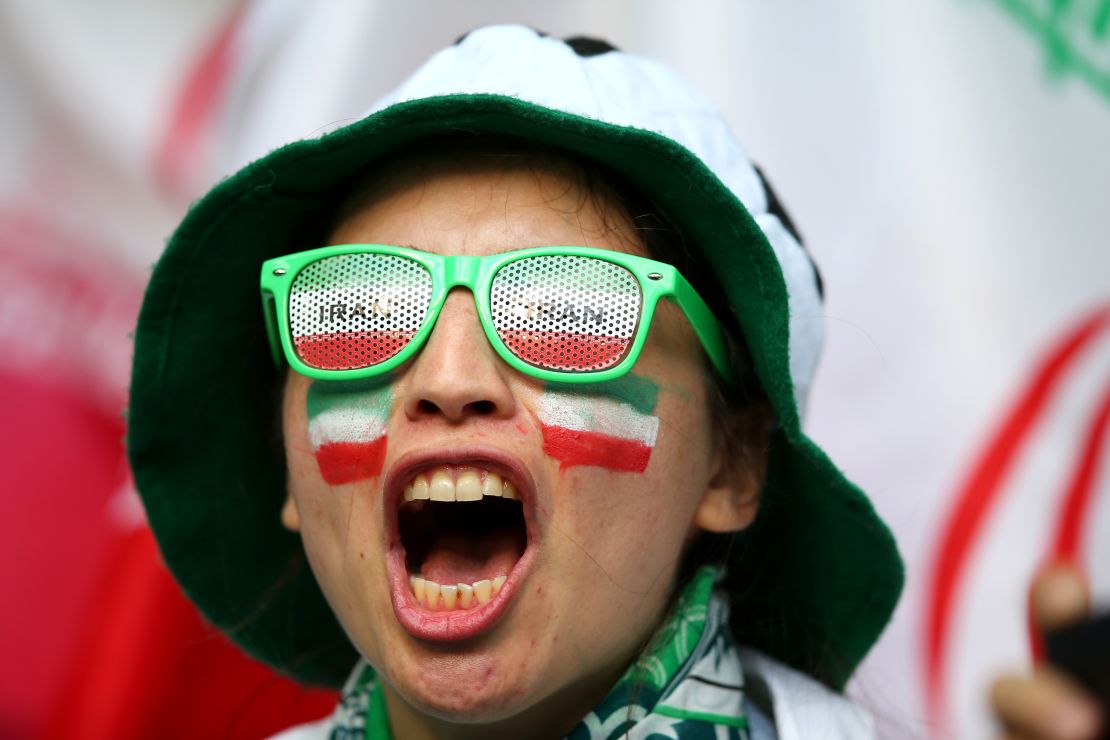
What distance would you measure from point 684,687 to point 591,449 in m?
0.33

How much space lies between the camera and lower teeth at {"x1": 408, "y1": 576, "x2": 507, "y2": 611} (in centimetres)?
136

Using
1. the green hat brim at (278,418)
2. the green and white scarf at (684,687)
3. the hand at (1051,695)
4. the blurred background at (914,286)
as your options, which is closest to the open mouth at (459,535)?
the green and white scarf at (684,687)

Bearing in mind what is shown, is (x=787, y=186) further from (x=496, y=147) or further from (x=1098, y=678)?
(x=1098, y=678)

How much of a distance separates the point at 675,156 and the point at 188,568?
36.8 inches

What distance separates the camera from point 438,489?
4.39 feet

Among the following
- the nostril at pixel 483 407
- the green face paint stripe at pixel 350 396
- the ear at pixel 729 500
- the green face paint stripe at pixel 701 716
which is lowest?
the green face paint stripe at pixel 701 716

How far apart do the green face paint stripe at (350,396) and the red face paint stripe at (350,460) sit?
40mm

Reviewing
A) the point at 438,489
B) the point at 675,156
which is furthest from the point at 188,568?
the point at 675,156

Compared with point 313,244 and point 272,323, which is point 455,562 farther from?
point 313,244

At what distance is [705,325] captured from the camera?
1.48m

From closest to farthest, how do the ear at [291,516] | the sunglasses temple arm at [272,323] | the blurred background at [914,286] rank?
the sunglasses temple arm at [272,323] < the ear at [291,516] < the blurred background at [914,286]

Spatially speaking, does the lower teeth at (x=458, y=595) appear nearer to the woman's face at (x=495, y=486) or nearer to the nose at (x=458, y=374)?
the woman's face at (x=495, y=486)

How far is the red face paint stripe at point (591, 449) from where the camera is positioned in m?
1.36

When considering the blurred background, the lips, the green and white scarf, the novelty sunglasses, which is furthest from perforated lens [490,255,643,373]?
Answer: the blurred background
